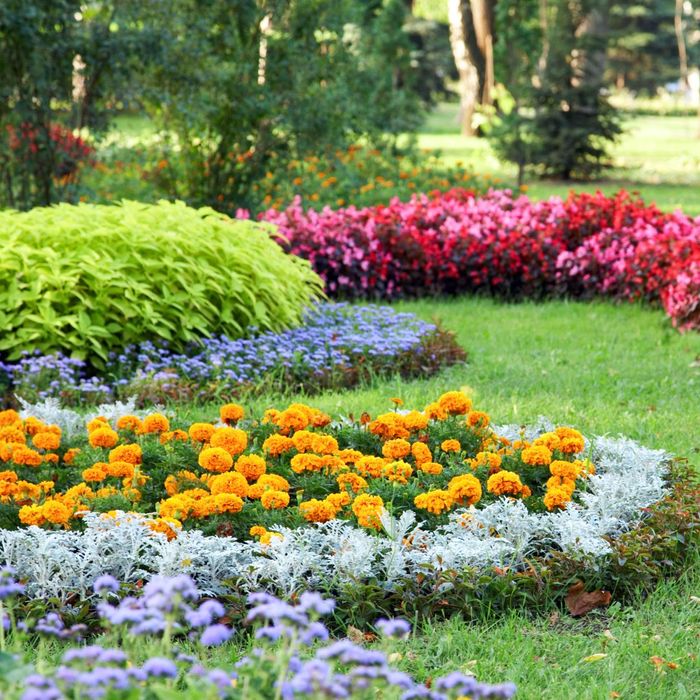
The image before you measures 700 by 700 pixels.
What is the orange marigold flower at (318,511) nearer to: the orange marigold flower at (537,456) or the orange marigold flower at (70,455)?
the orange marigold flower at (537,456)

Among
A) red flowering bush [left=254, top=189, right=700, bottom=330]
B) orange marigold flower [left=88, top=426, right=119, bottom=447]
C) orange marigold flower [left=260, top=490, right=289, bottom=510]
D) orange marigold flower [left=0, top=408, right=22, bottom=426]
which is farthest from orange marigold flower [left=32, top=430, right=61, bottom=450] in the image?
red flowering bush [left=254, top=189, right=700, bottom=330]

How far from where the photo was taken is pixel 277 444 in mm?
4082

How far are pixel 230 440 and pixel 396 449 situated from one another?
0.64m

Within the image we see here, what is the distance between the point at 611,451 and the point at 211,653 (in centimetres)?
200

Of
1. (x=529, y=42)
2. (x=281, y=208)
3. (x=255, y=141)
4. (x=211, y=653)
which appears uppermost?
(x=529, y=42)

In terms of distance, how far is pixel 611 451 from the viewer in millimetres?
4297

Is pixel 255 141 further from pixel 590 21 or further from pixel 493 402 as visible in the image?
pixel 590 21

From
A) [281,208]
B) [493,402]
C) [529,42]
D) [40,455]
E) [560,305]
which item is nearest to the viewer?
[40,455]

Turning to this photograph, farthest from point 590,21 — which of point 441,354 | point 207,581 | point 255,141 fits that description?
point 207,581

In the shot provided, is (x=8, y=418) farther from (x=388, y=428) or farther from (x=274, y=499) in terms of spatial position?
(x=388, y=428)

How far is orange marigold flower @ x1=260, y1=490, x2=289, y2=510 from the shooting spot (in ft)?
11.7

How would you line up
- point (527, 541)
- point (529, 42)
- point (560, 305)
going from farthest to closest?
point (529, 42) → point (560, 305) → point (527, 541)

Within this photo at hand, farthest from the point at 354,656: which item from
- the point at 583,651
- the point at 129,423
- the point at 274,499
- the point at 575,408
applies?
the point at 575,408

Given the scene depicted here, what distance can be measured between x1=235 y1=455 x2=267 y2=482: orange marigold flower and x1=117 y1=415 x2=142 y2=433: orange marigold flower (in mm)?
606
